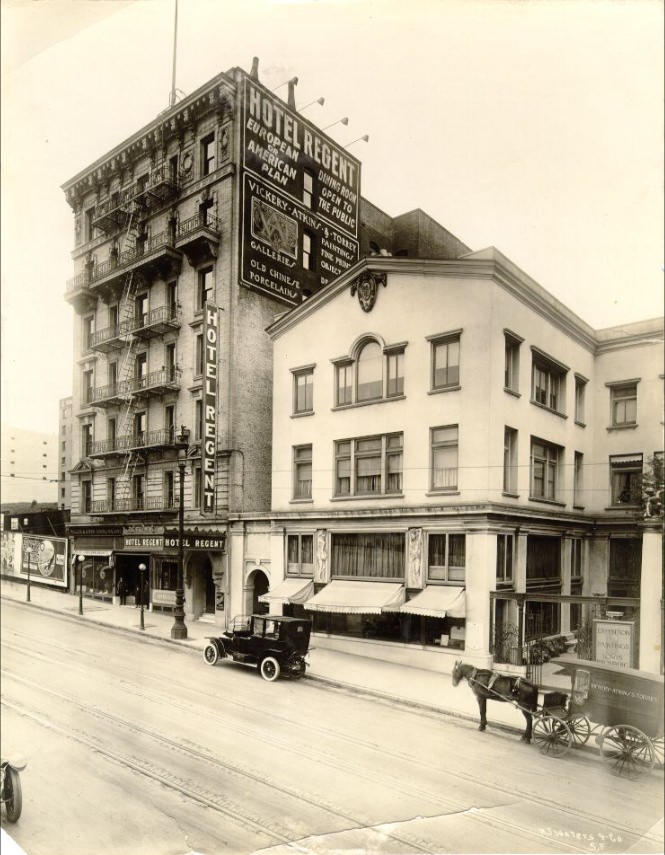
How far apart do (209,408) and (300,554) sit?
139 centimetres

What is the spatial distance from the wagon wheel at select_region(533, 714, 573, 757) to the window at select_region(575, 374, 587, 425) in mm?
1918

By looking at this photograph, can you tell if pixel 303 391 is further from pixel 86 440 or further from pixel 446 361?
pixel 86 440

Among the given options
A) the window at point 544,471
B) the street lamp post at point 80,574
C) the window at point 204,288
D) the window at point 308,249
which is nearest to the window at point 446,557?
the window at point 544,471

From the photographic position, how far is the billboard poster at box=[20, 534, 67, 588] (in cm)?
602

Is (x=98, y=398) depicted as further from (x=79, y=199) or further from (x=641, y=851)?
(x=641, y=851)

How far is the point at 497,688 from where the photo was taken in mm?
3930

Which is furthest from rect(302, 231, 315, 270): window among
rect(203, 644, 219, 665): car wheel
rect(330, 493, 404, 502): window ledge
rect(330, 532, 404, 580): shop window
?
rect(203, 644, 219, 665): car wheel

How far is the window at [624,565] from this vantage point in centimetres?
379

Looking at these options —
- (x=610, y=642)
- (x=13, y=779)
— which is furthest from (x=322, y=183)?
→ (x=13, y=779)

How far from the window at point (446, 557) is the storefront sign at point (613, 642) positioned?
2.90ft

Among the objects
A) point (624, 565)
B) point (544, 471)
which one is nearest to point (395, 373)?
point (544, 471)

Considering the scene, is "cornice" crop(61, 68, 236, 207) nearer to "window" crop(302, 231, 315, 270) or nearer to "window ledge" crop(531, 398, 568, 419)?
"window" crop(302, 231, 315, 270)

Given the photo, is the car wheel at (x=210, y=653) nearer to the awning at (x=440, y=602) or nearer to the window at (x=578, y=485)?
the awning at (x=440, y=602)

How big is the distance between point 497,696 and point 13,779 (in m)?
3.66
